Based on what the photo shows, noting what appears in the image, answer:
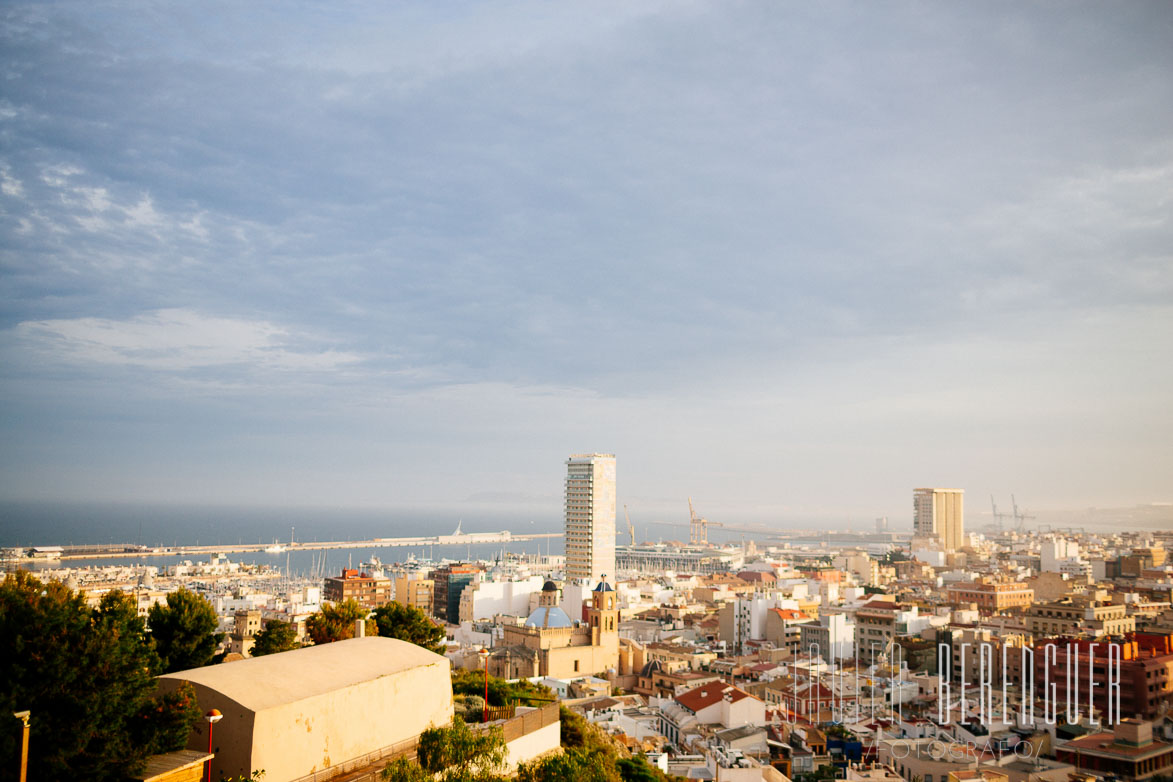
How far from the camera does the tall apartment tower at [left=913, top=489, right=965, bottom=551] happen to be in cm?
8656

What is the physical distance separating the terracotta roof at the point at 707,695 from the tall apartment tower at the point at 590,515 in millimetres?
29880

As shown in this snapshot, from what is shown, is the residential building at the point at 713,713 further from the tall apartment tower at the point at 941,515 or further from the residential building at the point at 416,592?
the tall apartment tower at the point at 941,515

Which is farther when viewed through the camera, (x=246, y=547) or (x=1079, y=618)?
(x=246, y=547)

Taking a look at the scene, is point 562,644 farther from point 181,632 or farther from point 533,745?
point 181,632

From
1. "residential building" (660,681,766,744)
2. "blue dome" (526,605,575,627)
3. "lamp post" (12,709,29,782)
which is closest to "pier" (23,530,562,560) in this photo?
"blue dome" (526,605,575,627)

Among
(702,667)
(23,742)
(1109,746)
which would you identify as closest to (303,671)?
(23,742)

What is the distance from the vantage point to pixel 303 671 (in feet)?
24.0

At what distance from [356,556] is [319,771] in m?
87.1

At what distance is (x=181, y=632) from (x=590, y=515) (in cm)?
4419

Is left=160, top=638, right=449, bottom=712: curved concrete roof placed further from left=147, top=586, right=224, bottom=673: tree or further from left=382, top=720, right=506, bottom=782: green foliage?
left=147, top=586, right=224, bottom=673: tree

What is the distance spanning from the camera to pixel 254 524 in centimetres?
13400

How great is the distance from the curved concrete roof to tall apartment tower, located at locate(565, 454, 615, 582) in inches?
1725

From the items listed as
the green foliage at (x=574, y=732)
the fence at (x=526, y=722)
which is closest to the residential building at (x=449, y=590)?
the green foliage at (x=574, y=732)

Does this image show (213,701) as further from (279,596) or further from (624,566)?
(624,566)
